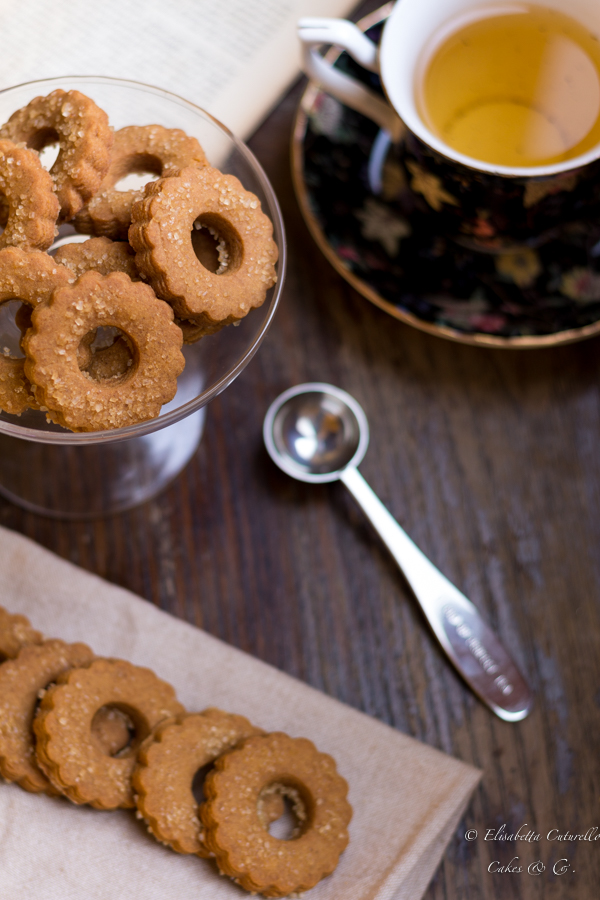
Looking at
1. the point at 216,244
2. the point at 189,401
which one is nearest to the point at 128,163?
the point at 216,244

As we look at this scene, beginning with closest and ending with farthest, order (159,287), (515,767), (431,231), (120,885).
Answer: (159,287) → (120,885) → (515,767) → (431,231)

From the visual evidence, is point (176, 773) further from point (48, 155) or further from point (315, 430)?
point (48, 155)

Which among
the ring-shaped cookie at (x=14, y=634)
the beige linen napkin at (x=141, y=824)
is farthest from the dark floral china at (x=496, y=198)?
the ring-shaped cookie at (x=14, y=634)

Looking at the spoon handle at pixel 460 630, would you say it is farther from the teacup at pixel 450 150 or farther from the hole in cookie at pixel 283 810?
the teacup at pixel 450 150

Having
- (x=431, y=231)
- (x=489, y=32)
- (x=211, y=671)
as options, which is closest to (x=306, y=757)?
(x=211, y=671)

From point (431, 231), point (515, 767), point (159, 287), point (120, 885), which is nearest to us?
point (159, 287)

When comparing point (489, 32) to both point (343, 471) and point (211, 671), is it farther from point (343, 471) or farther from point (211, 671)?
point (211, 671)
